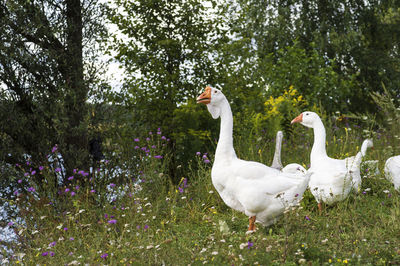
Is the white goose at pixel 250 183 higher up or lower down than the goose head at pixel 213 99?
lower down

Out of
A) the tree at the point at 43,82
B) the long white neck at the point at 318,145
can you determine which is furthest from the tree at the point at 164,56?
the long white neck at the point at 318,145

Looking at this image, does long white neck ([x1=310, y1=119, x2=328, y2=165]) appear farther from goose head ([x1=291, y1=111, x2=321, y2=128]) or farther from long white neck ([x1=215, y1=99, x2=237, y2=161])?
long white neck ([x1=215, y1=99, x2=237, y2=161])

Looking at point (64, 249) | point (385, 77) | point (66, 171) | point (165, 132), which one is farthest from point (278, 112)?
point (385, 77)

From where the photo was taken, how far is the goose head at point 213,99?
4.11 meters

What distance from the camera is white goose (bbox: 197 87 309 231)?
12.7 feet

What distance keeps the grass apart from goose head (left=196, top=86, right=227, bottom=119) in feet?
3.79

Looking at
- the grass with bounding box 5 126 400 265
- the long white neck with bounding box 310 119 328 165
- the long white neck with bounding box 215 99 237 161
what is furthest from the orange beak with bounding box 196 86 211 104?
the long white neck with bounding box 310 119 328 165

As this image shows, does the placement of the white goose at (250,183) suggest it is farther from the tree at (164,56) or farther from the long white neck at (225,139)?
the tree at (164,56)

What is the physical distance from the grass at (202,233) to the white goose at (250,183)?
0.63 feet

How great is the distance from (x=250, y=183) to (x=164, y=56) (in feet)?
16.1

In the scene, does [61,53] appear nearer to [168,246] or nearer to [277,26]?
[168,246]

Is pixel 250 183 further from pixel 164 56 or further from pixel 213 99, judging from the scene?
pixel 164 56

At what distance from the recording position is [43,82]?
6461mm

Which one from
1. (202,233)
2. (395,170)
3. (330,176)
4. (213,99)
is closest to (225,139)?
(213,99)
